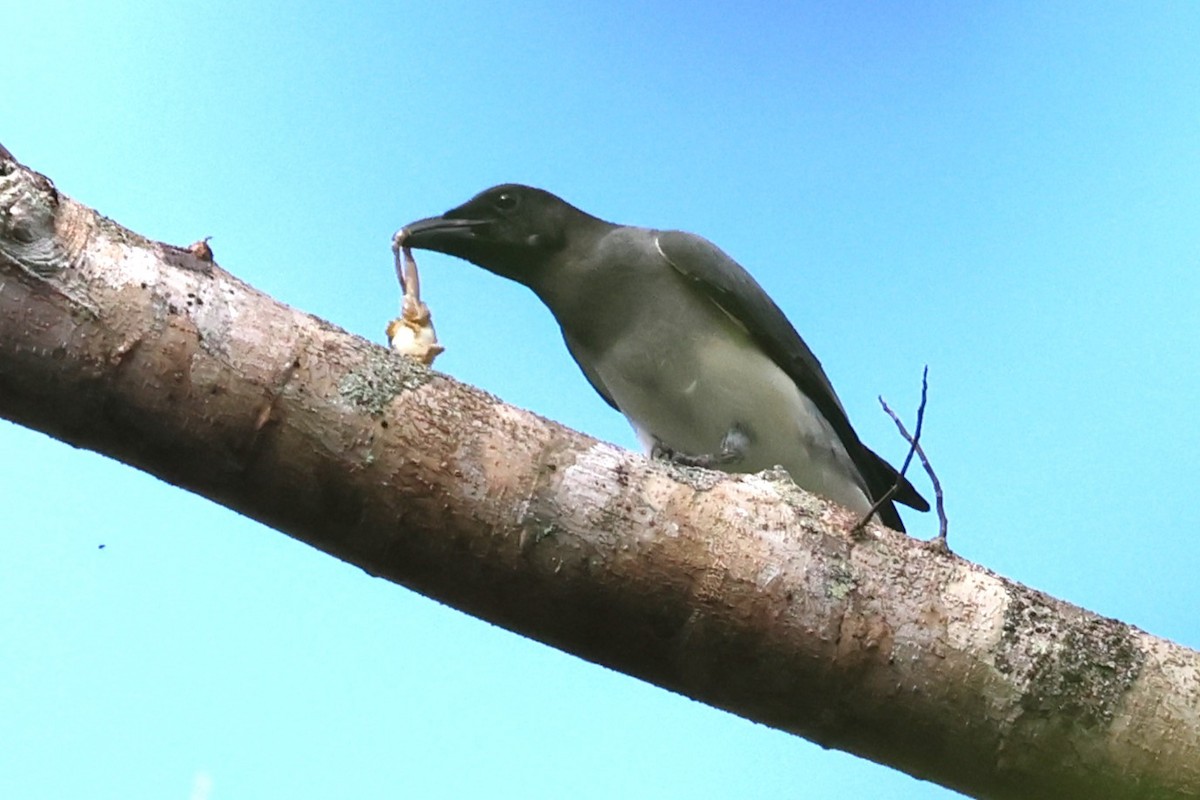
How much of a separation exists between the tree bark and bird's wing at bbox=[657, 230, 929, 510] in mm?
1574

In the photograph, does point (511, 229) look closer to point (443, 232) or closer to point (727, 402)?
point (443, 232)

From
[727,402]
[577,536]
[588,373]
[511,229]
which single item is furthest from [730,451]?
[577,536]

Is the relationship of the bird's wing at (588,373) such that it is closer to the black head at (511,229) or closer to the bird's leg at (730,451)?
the black head at (511,229)

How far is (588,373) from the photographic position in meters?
3.51

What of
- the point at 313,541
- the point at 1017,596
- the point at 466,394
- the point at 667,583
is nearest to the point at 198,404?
the point at 313,541

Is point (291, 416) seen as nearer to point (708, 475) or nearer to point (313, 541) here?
point (313, 541)

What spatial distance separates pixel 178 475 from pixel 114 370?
0.14 metres

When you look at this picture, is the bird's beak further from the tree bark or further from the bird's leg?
the tree bark

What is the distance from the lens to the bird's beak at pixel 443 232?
10.3 feet

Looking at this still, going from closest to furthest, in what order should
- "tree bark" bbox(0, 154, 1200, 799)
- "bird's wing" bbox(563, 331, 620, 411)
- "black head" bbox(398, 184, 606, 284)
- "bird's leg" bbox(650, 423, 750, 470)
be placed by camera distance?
"tree bark" bbox(0, 154, 1200, 799), "bird's leg" bbox(650, 423, 750, 470), "black head" bbox(398, 184, 606, 284), "bird's wing" bbox(563, 331, 620, 411)

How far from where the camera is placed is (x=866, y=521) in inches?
63.6

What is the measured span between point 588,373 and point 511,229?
483 millimetres

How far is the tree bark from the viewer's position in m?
1.38

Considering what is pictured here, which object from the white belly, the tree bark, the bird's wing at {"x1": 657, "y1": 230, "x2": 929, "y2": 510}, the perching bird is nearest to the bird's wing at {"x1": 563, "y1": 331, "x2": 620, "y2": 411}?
the perching bird
